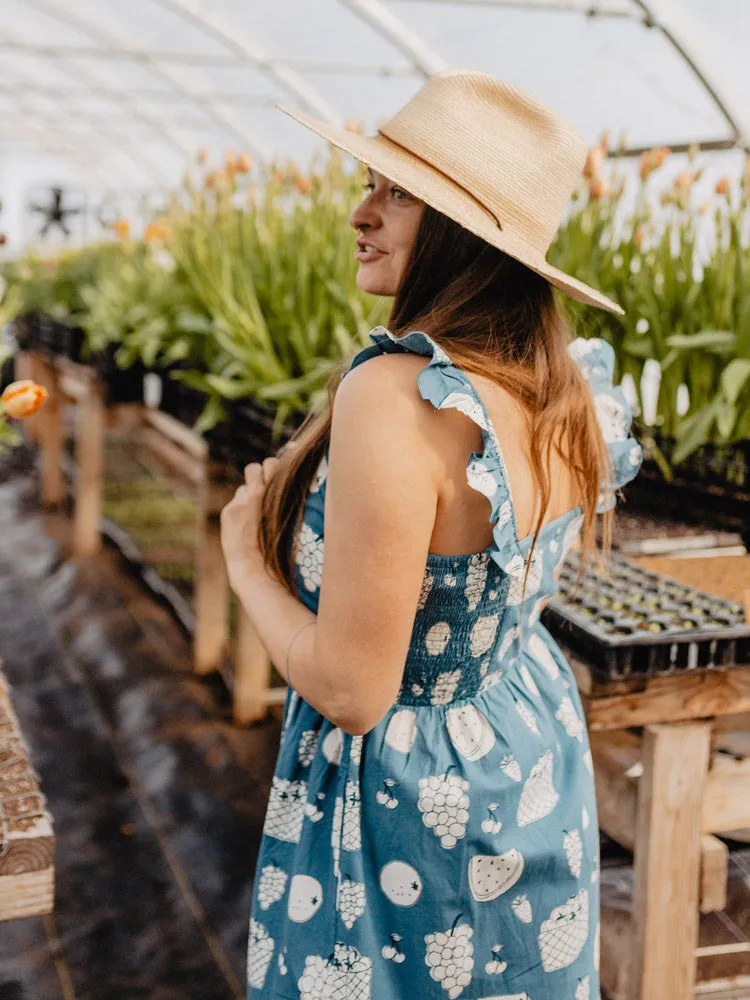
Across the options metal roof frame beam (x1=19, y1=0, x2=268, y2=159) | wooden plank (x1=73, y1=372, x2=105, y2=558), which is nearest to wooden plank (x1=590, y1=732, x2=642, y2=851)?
wooden plank (x1=73, y1=372, x2=105, y2=558)

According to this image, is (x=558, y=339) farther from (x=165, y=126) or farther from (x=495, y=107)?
(x=165, y=126)

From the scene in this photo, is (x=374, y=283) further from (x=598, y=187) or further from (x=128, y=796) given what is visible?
(x=128, y=796)

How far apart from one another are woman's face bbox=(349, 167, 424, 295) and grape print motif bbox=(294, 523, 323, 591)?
253mm

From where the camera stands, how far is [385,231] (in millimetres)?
1009

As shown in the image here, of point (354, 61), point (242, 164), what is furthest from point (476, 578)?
point (354, 61)

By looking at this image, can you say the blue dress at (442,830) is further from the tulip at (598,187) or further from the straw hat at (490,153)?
the tulip at (598,187)

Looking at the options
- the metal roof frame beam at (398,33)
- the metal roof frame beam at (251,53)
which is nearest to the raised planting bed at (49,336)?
the metal roof frame beam at (398,33)

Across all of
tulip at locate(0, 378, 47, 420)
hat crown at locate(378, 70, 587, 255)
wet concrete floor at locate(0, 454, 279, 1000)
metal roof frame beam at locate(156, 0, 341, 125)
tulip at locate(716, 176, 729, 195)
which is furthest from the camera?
metal roof frame beam at locate(156, 0, 341, 125)

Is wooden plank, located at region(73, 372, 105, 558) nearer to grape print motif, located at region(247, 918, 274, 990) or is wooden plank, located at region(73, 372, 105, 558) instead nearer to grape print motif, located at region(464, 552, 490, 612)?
grape print motif, located at region(247, 918, 274, 990)

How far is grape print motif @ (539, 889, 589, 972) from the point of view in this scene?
3.47 feet

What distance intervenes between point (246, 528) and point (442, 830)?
14.7 inches

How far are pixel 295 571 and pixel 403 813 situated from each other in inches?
10.5

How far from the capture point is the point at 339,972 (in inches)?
39.6

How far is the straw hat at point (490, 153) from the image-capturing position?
955 mm
